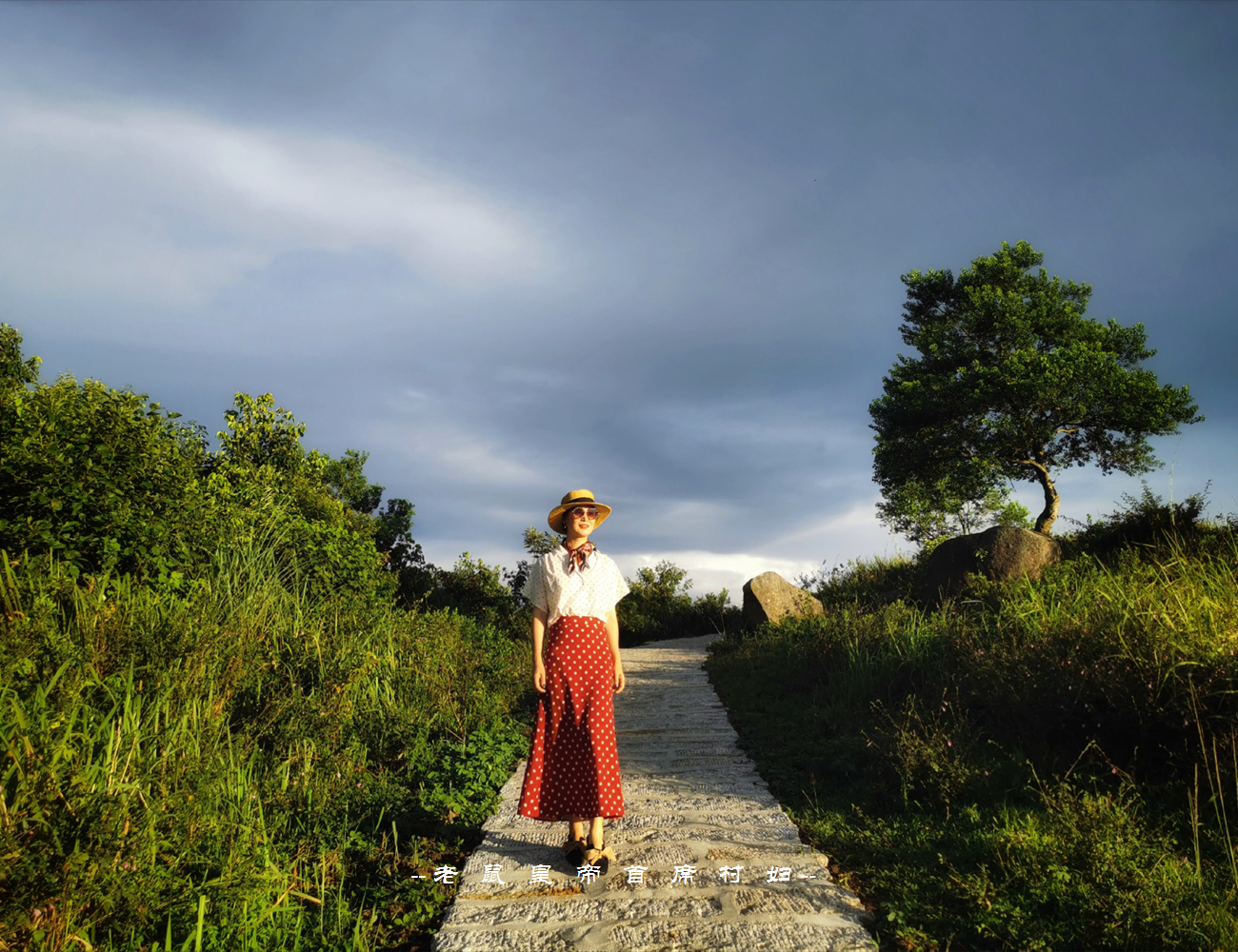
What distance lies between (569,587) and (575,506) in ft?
1.59

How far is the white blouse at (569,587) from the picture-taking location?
4281 mm

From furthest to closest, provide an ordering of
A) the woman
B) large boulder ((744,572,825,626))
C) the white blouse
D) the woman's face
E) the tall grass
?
large boulder ((744,572,825,626)) < the woman's face < the white blouse < the woman < the tall grass

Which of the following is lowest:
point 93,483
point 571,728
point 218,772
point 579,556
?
point 218,772

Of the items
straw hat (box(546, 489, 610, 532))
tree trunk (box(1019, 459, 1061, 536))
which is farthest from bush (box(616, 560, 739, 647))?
straw hat (box(546, 489, 610, 532))

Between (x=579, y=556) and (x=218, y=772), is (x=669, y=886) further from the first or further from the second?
(x=218, y=772)

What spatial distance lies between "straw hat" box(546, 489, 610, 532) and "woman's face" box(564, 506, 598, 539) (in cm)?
3

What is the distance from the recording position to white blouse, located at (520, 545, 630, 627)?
4281mm

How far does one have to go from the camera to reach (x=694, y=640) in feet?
55.3

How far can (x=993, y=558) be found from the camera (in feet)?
37.9

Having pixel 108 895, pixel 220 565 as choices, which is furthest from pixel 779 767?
pixel 220 565

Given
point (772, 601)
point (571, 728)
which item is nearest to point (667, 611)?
point (772, 601)

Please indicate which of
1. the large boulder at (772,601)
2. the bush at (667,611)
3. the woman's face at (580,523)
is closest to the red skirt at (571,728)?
the woman's face at (580,523)

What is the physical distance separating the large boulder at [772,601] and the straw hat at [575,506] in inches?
363

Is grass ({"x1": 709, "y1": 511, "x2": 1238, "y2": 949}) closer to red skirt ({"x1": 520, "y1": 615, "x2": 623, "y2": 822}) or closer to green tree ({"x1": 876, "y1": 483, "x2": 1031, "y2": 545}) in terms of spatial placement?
red skirt ({"x1": 520, "y1": 615, "x2": 623, "y2": 822})
